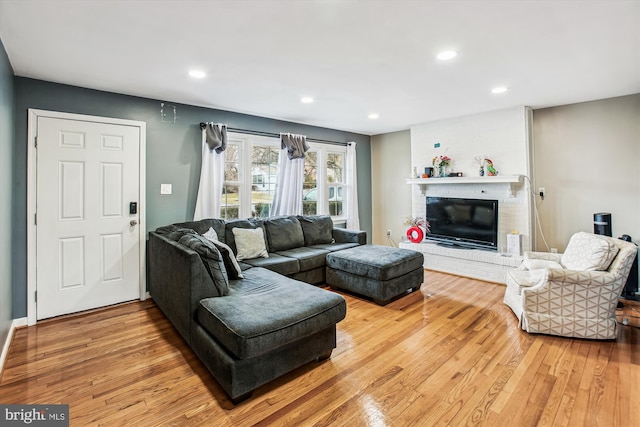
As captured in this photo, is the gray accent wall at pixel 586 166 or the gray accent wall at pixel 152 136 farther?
the gray accent wall at pixel 586 166

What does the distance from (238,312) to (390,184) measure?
4634 millimetres

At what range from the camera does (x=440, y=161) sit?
496cm

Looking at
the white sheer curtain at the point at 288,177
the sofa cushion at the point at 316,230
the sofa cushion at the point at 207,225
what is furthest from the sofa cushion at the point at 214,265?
the white sheer curtain at the point at 288,177

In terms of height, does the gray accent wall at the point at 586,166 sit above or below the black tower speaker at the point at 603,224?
above

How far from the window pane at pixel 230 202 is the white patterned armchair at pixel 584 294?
11.6 ft

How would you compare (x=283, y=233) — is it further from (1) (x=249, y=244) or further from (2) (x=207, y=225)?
(2) (x=207, y=225)

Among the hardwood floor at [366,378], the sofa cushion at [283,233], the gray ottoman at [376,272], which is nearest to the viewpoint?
the hardwood floor at [366,378]

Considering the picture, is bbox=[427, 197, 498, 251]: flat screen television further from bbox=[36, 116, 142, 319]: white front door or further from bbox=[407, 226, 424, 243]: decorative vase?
bbox=[36, 116, 142, 319]: white front door

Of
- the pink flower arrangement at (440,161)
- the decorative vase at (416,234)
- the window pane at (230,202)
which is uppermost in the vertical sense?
the pink flower arrangement at (440,161)

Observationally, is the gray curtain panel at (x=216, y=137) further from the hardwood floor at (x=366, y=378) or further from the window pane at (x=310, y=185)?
the hardwood floor at (x=366, y=378)

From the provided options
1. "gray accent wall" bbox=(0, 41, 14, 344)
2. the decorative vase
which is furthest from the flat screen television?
"gray accent wall" bbox=(0, 41, 14, 344)

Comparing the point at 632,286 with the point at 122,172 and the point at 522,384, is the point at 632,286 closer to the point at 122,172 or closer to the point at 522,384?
the point at 522,384

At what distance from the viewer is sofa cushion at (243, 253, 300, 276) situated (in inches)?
136

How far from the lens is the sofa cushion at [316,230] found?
4541 mm
